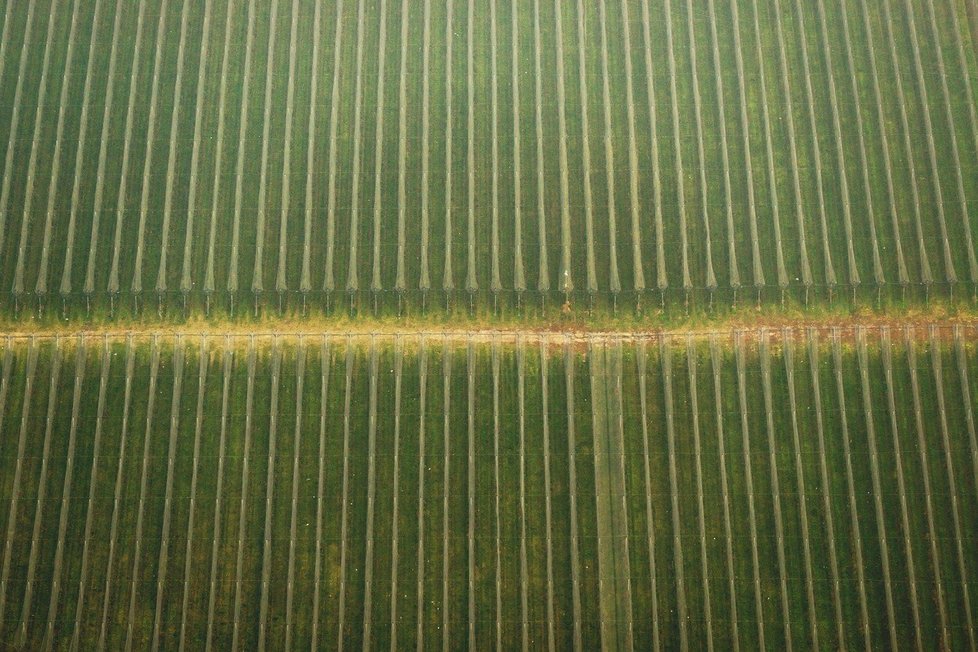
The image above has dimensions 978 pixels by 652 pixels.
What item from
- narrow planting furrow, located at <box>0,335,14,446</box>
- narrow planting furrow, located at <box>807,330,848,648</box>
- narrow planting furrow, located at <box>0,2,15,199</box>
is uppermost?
narrow planting furrow, located at <box>0,2,15,199</box>

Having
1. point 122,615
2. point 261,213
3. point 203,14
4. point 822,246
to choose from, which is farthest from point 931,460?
point 203,14

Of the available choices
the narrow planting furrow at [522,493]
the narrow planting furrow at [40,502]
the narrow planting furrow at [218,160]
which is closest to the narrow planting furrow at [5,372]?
the narrow planting furrow at [40,502]

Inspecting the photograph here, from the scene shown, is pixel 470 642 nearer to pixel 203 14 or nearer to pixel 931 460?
pixel 931 460

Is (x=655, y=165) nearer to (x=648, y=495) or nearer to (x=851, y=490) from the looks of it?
(x=648, y=495)

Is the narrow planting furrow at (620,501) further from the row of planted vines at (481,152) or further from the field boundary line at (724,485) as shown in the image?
the row of planted vines at (481,152)

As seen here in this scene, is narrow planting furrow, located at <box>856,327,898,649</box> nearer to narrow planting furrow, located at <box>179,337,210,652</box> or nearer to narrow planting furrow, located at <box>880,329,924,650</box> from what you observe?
narrow planting furrow, located at <box>880,329,924,650</box>

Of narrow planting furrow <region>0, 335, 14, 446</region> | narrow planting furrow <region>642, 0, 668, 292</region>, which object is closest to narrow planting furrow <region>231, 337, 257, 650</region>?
narrow planting furrow <region>0, 335, 14, 446</region>

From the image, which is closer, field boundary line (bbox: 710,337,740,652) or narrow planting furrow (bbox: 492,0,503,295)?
field boundary line (bbox: 710,337,740,652)
